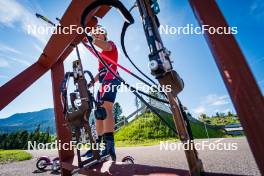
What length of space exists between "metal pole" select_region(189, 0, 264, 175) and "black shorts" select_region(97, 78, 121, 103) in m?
2.14

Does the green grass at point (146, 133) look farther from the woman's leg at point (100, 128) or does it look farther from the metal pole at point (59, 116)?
the metal pole at point (59, 116)

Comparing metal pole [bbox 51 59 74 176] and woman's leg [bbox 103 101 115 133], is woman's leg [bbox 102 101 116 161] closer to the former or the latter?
woman's leg [bbox 103 101 115 133]

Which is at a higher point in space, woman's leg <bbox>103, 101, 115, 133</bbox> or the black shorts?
the black shorts

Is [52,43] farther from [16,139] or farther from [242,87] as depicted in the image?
[16,139]

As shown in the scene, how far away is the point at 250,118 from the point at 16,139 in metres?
32.4

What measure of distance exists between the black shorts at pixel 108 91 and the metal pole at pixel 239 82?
2138 millimetres

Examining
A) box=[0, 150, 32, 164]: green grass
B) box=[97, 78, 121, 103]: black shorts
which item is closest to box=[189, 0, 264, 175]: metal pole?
box=[97, 78, 121, 103]: black shorts

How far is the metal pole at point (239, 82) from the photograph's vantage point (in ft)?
2.08

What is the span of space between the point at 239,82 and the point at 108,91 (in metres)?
2.26

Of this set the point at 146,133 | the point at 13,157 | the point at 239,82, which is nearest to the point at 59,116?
the point at 239,82

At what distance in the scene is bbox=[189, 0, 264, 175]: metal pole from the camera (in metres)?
0.63

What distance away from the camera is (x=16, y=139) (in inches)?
1070

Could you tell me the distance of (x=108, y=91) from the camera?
282 cm

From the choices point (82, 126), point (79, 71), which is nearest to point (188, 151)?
point (82, 126)
